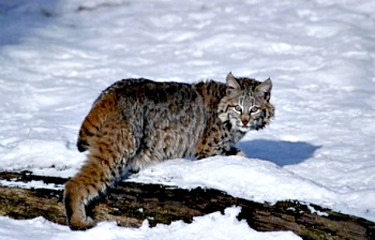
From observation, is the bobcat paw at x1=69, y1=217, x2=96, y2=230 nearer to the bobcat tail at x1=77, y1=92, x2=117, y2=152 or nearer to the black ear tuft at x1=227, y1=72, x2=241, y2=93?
the bobcat tail at x1=77, y1=92, x2=117, y2=152

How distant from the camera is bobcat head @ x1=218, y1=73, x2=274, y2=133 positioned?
690 cm

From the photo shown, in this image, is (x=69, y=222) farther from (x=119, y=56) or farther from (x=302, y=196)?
(x=119, y=56)

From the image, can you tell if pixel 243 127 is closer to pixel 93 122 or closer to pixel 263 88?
pixel 263 88

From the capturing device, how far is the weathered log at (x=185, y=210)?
5.38 metres

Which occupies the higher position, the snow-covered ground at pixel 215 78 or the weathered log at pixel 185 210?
the snow-covered ground at pixel 215 78

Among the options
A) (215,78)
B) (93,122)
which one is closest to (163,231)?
(93,122)

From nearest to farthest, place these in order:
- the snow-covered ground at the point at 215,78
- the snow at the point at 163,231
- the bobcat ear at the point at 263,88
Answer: the snow at the point at 163,231
the snow-covered ground at the point at 215,78
the bobcat ear at the point at 263,88

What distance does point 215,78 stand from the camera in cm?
1065

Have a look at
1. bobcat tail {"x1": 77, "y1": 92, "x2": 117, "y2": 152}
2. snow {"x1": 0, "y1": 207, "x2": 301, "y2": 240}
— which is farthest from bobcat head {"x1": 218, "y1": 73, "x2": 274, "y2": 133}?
snow {"x1": 0, "y1": 207, "x2": 301, "y2": 240}

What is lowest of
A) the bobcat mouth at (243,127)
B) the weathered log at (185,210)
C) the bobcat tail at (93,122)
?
the weathered log at (185,210)

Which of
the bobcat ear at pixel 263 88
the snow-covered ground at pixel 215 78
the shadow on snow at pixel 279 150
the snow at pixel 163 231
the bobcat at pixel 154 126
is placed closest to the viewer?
the snow at pixel 163 231

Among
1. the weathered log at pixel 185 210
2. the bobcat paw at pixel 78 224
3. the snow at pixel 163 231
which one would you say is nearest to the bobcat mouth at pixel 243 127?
the weathered log at pixel 185 210

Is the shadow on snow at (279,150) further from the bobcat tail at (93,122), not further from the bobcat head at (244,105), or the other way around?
the bobcat tail at (93,122)

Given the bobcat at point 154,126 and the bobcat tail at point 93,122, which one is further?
the bobcat tail at point 93,122
